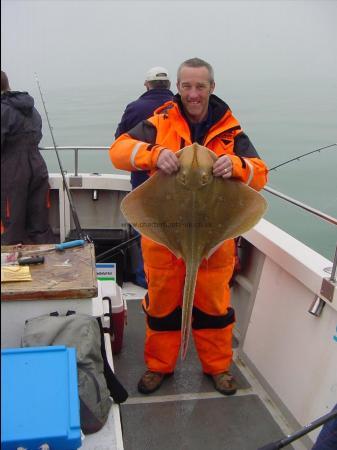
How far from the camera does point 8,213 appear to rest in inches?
34.1

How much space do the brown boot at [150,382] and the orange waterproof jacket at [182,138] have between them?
1.38 metres

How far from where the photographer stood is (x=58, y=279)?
2.10 metres

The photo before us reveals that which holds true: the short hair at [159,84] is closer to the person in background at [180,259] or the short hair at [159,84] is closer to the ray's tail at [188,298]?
the person in background at [180,259]

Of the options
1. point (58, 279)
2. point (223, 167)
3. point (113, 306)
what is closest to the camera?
point (58, 279)

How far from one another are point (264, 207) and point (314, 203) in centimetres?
428

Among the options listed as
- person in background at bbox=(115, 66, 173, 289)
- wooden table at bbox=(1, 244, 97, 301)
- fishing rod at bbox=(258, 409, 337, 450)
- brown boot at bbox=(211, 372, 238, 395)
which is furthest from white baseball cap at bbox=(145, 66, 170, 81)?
fishing rod at bbox=(258, 409, 337, 450)

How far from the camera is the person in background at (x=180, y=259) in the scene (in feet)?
8.77

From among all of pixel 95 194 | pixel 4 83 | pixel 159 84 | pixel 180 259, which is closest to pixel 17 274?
pixel 180 259

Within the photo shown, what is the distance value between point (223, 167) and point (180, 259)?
680 mm

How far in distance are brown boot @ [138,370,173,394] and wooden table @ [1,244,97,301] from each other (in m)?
1.20

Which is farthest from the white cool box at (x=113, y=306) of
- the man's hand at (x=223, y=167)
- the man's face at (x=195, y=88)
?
Result: the man's face at (x=195, y=88)

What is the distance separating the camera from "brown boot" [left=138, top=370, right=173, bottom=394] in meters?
3.03

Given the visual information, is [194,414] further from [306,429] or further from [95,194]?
[95,194]

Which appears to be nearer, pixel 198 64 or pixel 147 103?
pixel 198 64
